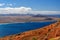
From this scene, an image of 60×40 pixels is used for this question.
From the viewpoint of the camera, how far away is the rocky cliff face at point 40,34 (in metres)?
5.98

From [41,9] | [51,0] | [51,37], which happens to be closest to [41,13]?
[41,9]

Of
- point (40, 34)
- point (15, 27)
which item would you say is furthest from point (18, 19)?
point (40, 34)

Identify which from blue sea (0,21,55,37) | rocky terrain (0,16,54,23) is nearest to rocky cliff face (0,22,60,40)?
blue sea (0,21,55,37)

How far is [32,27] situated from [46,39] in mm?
701

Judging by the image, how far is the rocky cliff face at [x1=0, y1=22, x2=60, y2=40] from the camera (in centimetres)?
598

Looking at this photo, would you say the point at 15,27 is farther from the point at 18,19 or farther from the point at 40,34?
the point at 40,34

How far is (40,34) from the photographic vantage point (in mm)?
6172

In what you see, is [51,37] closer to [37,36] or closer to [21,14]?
[37,36]

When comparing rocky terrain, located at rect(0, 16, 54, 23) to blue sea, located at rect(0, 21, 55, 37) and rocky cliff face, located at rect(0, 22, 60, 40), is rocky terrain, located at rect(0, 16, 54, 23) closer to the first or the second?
blue sea, located at rect(0, 21, 55, 37)

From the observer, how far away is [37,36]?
242 inches

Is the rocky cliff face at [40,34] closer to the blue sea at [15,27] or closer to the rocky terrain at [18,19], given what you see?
the blue sea at [15,27]

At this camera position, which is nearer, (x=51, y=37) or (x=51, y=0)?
(x=51, y=37)

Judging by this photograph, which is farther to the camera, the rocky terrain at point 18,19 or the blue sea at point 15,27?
the rocky terrain at point 18,19

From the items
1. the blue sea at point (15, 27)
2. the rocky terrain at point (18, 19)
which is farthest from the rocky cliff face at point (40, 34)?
the rocky terrain at point (18, 19)
